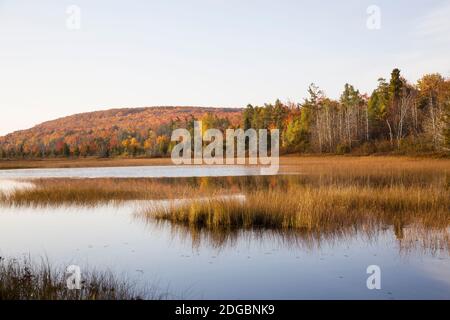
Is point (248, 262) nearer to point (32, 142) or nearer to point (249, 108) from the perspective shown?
point (249, 108)

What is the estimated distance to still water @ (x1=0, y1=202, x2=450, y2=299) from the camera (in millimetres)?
8391

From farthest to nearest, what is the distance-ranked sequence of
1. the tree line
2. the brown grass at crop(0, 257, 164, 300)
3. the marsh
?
1. the tree line
2. the marsh
3. the brown grass at crop(0, 257, 164, 300)

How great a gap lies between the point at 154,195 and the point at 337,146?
174ft

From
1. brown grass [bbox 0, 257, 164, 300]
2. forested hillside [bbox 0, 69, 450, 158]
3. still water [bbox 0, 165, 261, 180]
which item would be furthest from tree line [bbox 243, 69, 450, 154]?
brown grass [bbox 0, 257, 164, 300]

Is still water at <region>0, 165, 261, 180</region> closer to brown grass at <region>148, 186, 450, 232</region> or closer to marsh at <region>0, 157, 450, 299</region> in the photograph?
marsh at <region>0, 157, 450, 299</region>

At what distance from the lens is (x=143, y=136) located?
15350cm

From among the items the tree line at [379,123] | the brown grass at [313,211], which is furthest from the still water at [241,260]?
the tree line at [379,123]

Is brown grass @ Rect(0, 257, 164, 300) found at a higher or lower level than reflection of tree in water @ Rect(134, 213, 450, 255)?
higher

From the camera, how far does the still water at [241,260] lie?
8.39 meters

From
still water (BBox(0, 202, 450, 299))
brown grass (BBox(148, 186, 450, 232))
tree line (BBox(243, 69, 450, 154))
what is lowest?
still water (BBox(0, 202, 450, 299))

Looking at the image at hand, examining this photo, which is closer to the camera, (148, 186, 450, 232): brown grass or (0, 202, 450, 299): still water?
(0, 202, 450, 299): still water

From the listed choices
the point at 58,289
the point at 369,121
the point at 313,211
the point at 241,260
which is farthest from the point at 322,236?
the point at 369,121
